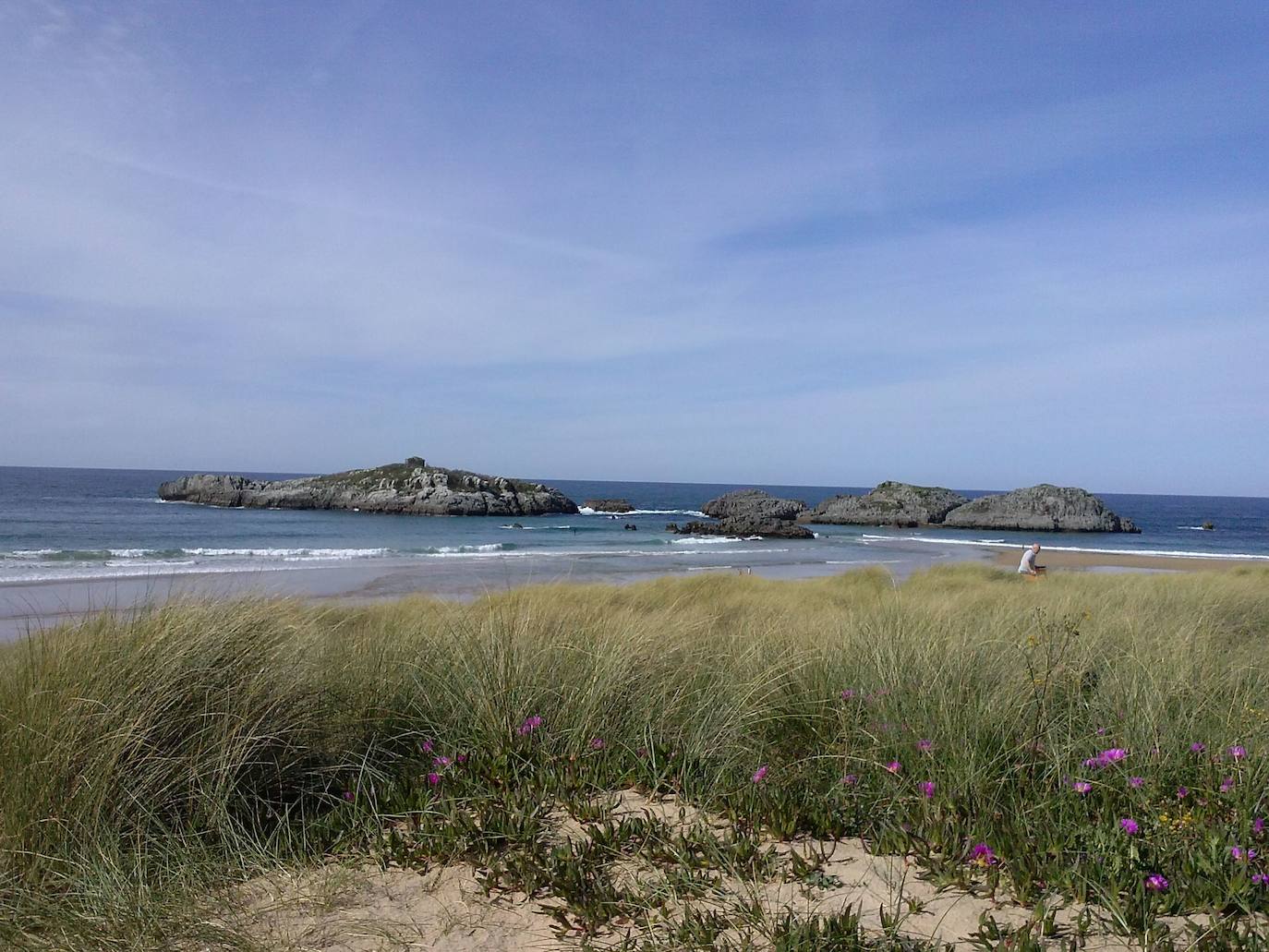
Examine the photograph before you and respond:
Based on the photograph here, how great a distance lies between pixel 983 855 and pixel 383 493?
65340 millimetres

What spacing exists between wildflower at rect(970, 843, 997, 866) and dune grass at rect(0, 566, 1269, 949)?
59mm

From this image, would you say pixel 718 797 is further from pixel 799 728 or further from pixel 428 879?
pixel 428 879

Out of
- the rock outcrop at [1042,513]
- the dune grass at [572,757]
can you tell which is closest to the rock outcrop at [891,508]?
the rock outcrop at [1042,513]

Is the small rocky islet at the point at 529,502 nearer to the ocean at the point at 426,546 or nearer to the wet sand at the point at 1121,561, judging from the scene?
the ocean at the point at 426,546

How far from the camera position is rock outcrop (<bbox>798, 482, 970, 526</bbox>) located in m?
67.0

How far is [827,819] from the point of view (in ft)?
11.3

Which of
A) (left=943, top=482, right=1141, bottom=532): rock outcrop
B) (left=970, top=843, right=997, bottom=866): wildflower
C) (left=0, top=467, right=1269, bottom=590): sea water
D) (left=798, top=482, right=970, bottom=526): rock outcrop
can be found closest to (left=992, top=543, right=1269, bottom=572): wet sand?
(left=0, top=467, right=1269, bottom=590): sea water

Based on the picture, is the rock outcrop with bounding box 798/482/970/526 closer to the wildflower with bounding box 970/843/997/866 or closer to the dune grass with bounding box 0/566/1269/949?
the dune grass with bounding box 0/566/1269/949

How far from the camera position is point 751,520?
5322 cm

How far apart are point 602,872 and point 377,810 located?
124 cm

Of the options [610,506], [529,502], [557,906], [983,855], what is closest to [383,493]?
[529,502]

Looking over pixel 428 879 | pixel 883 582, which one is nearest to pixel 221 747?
pixel 428 879

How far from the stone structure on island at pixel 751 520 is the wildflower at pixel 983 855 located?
155ft

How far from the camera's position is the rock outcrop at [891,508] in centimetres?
6700
